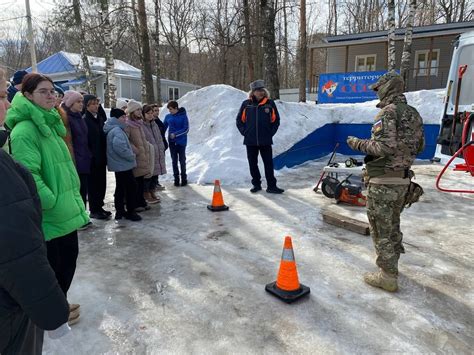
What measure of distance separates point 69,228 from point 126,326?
36.3 inches

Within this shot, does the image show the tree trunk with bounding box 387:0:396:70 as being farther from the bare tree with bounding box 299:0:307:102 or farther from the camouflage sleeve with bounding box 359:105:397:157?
the camouflage sleeve with bounding box 359:105:397:157

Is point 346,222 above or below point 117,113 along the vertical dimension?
below

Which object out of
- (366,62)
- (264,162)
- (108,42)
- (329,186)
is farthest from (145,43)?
(366,62)

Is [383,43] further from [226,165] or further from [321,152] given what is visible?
[226,165]

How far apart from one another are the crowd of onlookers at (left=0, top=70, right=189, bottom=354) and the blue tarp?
4.30 m

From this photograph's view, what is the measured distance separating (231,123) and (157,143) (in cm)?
331

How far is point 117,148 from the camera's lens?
5.09 metres

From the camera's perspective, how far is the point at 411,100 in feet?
39.8

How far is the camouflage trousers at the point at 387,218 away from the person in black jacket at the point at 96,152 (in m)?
3.75

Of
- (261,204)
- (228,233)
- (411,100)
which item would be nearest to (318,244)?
(228,233)

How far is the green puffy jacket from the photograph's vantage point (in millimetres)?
2379

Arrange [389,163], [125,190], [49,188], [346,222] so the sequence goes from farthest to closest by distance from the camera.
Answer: [125,190]
[346,222]
[389,163]
[49,188]

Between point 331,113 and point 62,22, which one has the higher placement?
point 62,22

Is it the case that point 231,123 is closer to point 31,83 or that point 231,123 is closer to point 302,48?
point 31,83
